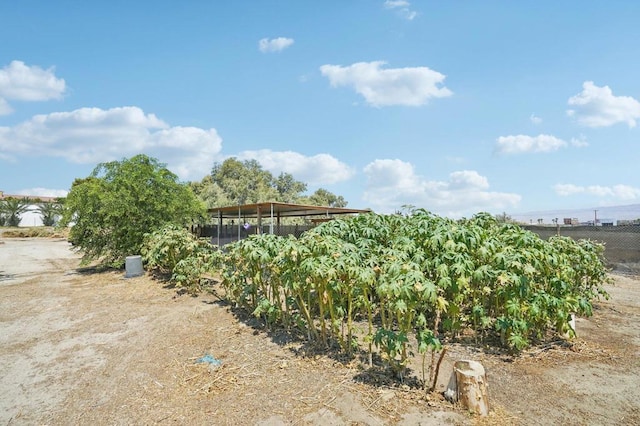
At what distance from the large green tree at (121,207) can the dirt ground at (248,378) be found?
450 cm

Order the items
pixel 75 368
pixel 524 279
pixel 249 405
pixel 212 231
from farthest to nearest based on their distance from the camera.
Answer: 1. pixel 212 231
2. pixel 75 368
3. pixel 524 279
4. pixel 249 405

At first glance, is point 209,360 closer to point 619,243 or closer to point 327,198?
point 619,243

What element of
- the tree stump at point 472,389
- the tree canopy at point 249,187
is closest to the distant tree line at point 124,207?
the tree stump at point 472,389

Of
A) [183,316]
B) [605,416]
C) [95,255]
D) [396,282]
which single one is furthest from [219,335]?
[95,255]

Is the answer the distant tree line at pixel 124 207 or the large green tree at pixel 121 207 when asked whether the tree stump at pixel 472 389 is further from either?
the large green tree at pixel 121 207

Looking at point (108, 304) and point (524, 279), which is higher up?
point (524, 279)

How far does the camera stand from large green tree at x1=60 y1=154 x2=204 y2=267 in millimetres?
9484

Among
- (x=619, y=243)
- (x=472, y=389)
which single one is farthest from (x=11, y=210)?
(x=619, y=243)

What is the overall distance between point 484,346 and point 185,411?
3.25m

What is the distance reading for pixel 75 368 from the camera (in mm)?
3734

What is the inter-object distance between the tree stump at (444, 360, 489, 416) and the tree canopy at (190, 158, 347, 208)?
2603 centimetres

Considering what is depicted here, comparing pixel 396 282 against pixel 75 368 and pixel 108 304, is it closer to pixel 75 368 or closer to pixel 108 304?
pixel 75 368

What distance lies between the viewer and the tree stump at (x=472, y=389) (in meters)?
2.68

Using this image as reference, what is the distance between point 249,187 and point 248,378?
→ 32.7m
